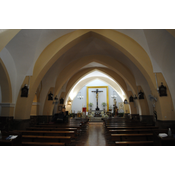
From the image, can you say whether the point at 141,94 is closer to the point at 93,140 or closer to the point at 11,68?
→ the point at 93,140

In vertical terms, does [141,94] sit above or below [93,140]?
above

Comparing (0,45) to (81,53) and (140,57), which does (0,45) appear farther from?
(81,53)

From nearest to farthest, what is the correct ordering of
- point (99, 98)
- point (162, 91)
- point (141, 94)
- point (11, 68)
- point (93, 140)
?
point (93, 140) < point (162, 91) < point (11, 68) < point (141, 94) < point (99, 98)

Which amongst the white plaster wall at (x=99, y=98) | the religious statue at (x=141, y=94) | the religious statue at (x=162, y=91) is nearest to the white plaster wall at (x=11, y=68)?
the religious statue at (x=162, y=91)

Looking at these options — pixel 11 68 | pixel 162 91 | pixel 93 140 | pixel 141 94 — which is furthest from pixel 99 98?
pixel 11 68

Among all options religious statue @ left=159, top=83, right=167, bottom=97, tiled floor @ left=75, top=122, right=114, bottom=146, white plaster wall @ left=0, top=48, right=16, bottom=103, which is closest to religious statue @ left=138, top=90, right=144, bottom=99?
religious statue @ left=159, top=83, right=167, bottom=97

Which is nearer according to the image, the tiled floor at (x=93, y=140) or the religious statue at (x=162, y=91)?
the tiled floor at (x=93, y=140)

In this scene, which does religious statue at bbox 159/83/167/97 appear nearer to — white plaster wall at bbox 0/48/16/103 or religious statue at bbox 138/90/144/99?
religious statue at bbox 138/90/144/99

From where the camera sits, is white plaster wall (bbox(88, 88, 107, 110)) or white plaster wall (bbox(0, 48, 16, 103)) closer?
white plaster wall (bbox(0, 48, 16, 103))

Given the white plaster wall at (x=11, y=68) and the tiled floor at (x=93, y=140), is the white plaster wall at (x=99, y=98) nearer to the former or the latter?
the tiled floor at (x=93, y=140)

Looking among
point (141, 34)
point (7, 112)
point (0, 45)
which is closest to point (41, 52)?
point (0, 45)

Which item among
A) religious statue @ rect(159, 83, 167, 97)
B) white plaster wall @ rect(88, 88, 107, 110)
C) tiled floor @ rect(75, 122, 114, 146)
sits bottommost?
tiled floor @ rect(75, 122, 114, 146)

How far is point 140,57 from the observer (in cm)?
590

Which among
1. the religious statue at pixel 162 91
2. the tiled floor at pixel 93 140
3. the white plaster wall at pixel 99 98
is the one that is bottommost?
the tiled floor at pixel 93 140
